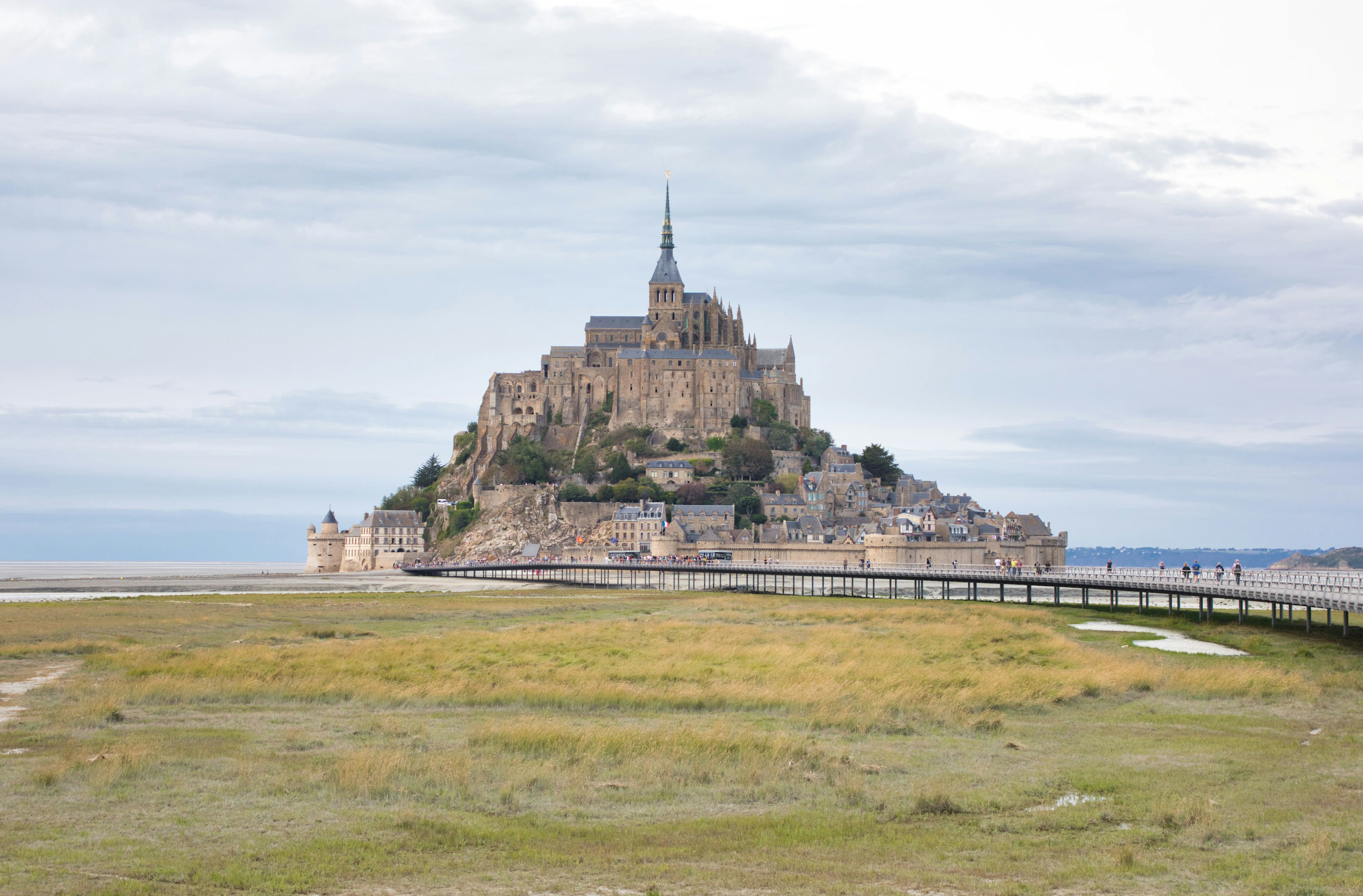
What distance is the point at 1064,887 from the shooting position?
15625 mm

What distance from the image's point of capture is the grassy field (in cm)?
1622

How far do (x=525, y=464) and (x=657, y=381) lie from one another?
2024 centimetres

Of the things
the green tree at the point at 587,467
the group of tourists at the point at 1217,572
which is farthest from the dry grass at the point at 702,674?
the green tree at the point at 587,467

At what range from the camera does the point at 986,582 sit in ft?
261

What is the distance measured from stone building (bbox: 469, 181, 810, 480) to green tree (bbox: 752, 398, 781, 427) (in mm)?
1199

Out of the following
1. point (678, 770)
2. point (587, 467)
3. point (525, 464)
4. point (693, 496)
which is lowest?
point (678, 770)

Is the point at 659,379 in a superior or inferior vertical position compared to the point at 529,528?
superior

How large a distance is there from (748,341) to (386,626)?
124208 millimetres

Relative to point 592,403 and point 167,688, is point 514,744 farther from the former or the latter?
point 592,403

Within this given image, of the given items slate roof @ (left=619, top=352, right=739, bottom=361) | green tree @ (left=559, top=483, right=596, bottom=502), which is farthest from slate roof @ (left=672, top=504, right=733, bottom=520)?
slate roof @ (left=619, top=352, right=739, bottom=361)

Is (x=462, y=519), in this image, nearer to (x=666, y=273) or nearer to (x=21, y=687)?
(x=666, y=273)

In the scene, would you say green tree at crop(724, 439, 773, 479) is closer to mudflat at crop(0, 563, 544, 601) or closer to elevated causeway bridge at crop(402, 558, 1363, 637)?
elevated causeway bridge at crop(402, 558, 1363, 637)

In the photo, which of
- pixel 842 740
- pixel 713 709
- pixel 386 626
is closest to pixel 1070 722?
pixel 842 740

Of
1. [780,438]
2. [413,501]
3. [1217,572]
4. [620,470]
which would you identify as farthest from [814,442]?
[1217,572]
